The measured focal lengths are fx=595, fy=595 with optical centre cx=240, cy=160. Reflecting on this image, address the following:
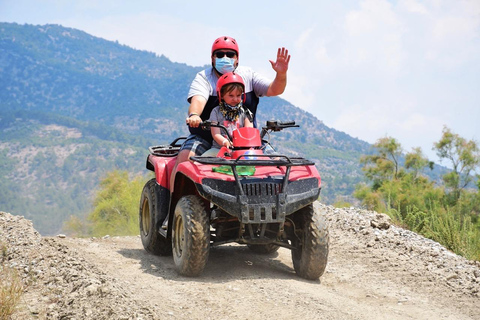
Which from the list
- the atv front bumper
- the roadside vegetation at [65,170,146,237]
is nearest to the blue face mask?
the atv front bumper

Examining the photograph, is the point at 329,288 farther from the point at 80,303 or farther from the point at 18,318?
the point at 18,318

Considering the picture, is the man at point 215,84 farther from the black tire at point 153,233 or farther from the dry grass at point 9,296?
the dry grass at point 9,296

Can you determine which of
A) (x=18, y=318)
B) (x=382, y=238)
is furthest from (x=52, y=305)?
(x=382, y=238)

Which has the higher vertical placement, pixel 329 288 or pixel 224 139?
pixel 224 139

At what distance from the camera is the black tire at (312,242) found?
659 centimetres

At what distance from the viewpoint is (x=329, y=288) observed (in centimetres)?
670

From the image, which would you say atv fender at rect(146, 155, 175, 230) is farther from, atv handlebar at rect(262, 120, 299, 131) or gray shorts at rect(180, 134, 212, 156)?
atv handlebar at rect(262, 120, 299, 131)

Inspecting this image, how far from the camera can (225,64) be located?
7.62 m

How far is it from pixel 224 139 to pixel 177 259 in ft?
4.87

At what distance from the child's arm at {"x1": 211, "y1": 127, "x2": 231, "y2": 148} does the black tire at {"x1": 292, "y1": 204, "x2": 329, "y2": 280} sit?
45.0 inches

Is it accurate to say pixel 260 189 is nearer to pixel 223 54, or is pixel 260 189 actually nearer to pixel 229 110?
pixel 229 110

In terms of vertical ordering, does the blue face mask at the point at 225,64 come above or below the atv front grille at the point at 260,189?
above

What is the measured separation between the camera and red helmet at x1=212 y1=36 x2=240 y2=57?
7586 millimetres

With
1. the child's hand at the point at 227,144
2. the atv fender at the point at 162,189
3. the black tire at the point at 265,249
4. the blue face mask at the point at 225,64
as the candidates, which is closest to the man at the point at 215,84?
the blue face mask at the point at 225,64
